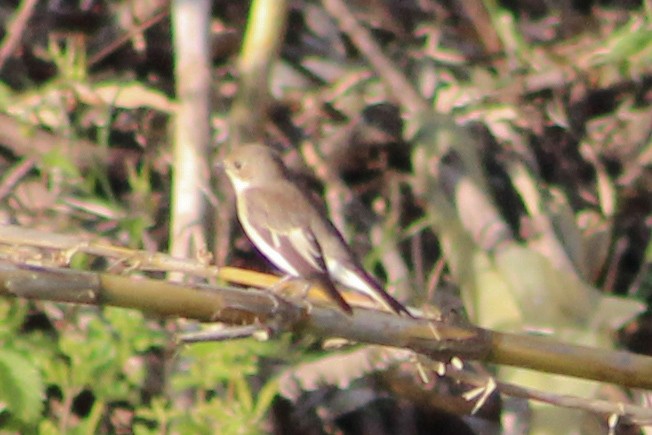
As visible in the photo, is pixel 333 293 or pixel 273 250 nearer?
pixel 333 293

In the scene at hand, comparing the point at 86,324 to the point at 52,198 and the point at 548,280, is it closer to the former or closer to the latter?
the point at 52,198

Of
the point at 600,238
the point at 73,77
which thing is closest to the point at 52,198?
the point at 73,77

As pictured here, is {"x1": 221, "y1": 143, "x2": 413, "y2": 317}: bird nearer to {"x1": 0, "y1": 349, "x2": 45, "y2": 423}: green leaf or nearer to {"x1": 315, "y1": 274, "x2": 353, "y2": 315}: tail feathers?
{"x1": 315, "y1": 274, "x2": 353, "y2": 315}: tail feathers

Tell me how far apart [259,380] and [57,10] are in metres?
1.98

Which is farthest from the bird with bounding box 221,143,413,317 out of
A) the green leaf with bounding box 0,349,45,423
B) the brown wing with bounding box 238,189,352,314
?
the green leaf with bounding box 0,349,45,423

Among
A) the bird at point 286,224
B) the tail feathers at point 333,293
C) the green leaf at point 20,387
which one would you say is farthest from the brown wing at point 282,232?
the green leaf at point 20,387

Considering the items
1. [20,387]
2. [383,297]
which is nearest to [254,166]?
[383,297]

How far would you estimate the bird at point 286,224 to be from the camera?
13.5 ft

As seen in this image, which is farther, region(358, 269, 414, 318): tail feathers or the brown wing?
the brown wing

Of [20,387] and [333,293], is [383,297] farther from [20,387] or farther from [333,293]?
[20,387]

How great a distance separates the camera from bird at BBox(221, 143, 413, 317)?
412 cm

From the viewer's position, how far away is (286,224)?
447 cm

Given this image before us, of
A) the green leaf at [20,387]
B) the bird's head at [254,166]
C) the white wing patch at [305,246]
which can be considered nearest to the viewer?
the green leaf at [20,387]

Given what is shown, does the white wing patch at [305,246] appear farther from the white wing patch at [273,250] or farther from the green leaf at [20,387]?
the green leaf at [20,387]
